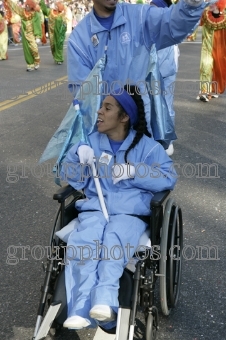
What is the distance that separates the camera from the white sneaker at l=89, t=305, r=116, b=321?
240cm

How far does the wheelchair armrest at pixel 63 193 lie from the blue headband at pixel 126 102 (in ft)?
1.76

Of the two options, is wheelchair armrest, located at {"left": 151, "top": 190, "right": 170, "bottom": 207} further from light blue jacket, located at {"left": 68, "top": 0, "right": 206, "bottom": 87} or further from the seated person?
light blue jacket, located at {"left": 68, "top": 0, "right": 206, "bottom": 87}

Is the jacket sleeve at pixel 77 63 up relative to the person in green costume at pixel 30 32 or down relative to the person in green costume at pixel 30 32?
up

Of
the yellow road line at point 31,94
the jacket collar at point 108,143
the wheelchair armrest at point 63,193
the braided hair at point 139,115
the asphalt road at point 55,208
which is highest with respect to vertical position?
the braided hair at point 139,115

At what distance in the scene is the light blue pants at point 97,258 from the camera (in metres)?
2.51

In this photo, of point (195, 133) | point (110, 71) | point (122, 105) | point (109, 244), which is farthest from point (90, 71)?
point (195, 133)

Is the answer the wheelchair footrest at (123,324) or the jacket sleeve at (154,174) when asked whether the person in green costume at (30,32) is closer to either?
the jacket sleeve at (154,174)

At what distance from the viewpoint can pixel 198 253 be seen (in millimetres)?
3791

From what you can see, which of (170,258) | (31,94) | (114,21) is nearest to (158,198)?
(170,258)

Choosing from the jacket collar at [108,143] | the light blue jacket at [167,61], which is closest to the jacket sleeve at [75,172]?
the jacket collar at [108,143]

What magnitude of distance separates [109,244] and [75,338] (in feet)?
1.86

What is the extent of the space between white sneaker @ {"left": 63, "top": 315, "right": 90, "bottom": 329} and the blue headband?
3.92ft

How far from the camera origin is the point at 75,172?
10.0ft

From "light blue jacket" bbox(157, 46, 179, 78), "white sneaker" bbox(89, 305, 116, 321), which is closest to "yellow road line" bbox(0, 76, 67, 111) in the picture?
"light blue jacket" bbox(157, 46, 179, 78)
